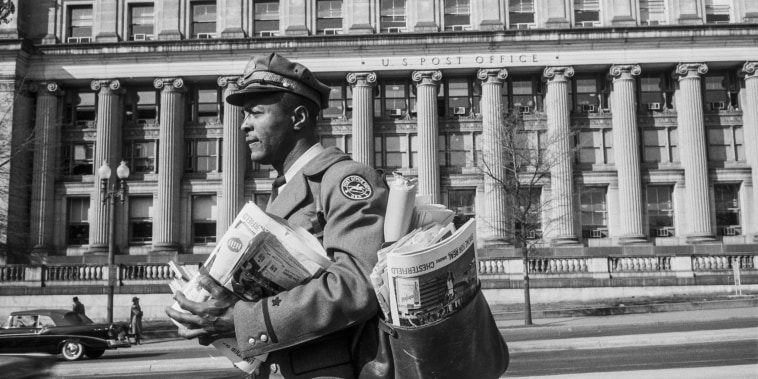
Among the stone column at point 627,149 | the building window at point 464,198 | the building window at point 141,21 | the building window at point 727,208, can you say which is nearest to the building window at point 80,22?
the building window at point 141,21

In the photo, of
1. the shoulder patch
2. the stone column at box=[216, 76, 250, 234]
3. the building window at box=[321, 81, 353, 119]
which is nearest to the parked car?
the shoulder patch

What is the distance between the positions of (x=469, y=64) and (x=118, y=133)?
70.2 feet

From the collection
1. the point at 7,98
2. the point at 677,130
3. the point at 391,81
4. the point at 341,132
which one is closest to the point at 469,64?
the point at 391,81

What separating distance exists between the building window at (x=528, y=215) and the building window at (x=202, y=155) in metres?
19.1

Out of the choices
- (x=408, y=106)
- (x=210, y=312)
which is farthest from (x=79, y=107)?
(x=210, y=312)

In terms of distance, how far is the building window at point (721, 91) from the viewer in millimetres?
47219

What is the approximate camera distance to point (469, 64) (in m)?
45.1

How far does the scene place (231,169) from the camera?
148ft

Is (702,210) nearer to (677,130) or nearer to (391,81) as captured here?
(677,130)

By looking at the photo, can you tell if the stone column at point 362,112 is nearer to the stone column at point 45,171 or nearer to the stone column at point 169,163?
the stone column at point 169,163

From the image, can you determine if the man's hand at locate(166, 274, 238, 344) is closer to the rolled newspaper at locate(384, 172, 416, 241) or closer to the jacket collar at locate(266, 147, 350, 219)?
the jacket collar at locate(266, 147, 350, 219)

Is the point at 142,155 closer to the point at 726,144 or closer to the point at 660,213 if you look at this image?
the point at 660,213

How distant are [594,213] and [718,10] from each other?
14202 millimetres

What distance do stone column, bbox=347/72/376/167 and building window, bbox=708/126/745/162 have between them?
20.4 metres
